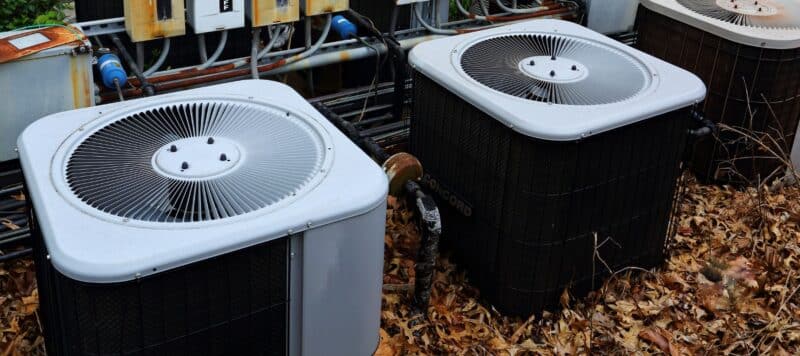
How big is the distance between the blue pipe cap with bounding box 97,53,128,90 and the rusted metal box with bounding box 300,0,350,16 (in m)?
1.23

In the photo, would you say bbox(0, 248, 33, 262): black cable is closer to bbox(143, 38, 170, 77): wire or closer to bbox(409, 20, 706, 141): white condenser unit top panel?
bbox(143, 38, 170, 77): wire

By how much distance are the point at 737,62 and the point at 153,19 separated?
3.57 m

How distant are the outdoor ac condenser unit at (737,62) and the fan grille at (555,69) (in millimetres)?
1140

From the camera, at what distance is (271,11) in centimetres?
510

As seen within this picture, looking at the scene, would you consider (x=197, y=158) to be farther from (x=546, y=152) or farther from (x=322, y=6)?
(x=322, y=6)

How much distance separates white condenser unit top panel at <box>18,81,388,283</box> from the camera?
270 cm

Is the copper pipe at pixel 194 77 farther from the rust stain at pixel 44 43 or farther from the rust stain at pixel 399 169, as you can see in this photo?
the rust stain at pixel 399 169

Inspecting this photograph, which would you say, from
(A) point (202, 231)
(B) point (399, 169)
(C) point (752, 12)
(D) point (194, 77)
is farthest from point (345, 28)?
(A) point (202, 231)

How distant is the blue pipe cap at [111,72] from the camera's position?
464cm

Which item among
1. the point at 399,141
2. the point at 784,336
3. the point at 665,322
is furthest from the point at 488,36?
the point at 784,336

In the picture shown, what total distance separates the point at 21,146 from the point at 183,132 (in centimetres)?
60

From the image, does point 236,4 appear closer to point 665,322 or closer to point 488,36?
point 488,36

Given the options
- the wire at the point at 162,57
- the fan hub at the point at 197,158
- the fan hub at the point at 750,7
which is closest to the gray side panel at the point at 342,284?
the fan hub at the point at 197,158

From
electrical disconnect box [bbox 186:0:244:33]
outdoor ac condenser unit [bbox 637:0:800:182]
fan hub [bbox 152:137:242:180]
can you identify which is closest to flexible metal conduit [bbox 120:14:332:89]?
electrical disconnect box [bbox 186:0:244:33]
